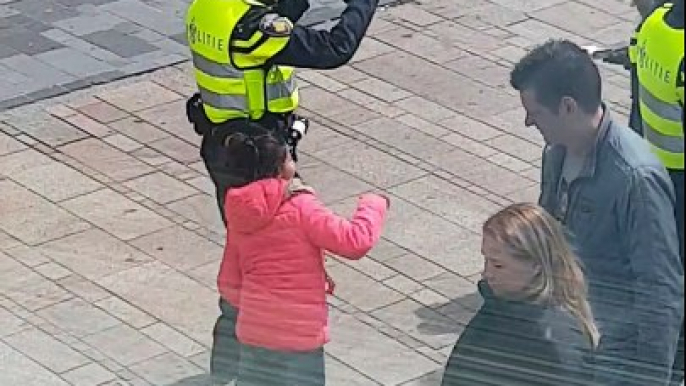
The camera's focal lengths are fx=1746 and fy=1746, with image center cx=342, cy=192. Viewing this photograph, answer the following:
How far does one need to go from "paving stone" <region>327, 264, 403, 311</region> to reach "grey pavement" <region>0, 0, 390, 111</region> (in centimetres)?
239

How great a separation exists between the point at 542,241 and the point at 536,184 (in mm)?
2691

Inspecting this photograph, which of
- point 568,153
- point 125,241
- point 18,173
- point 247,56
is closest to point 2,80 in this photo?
point 18,173

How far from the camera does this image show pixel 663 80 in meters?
4.55

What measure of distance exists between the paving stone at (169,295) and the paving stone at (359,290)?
0.44 m

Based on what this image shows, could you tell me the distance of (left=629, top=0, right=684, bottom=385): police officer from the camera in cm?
439

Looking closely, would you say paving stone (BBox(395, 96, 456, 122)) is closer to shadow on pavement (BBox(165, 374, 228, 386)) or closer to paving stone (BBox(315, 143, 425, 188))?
paving stone (BBox(315, 143, 425, 188))

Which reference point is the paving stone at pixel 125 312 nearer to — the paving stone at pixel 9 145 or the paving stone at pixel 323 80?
the paving stone at pixel 9 145

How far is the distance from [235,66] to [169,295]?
1206 millimetres

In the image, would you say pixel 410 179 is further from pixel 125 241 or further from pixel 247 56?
pixel 247 56

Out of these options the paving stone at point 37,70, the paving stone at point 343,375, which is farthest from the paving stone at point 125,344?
the paving stone at point 37,70

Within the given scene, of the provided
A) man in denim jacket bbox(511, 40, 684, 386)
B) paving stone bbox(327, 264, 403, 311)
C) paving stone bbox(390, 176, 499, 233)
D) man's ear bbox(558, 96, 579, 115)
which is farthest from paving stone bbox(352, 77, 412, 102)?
man's ear bbox(558, 96, 579, 115)

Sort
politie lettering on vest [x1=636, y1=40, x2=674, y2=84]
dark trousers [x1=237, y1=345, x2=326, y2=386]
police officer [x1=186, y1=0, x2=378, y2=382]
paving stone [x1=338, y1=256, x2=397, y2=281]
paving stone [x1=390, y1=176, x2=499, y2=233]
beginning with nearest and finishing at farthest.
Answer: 1. politie lettering on vest [x1=636, y1=40, x2=674, y2=84]
2. dark trousers [x1=237, y1=345, x2=326, y2=386]
3. police officer [x1=186, y1=0, x2=378, y2=382]
4. paving stone [x1=338, y1=256, x2=397, y2=281]
5. paving stone [x1=390, y1=176, x2=499, y2=233]

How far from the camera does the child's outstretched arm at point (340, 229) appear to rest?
4613 mm

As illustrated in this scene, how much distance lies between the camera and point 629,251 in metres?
4.14
